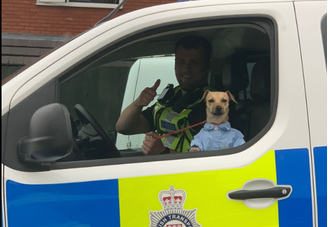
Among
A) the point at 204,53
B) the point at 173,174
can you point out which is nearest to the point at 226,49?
the point at 204,53

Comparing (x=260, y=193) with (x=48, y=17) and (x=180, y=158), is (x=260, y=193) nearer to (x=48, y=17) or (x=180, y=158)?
(x=180, y=158)

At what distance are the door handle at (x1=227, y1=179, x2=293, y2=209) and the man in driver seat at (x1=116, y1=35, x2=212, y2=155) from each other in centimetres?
67

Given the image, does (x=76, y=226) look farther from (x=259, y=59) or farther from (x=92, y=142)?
(x=259, y=59)

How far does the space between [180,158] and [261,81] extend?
0.63 meters

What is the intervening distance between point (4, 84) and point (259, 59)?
1.23 m

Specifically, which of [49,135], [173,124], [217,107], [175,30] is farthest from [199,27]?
[49,135]

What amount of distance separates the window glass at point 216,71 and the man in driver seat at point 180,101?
0.24 feet

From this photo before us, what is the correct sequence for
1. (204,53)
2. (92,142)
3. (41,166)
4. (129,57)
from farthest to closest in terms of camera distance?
(129,57)
(204,53)
(92,142)
(41,166)

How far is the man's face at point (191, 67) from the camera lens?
2.47 m

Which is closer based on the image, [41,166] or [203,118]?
[41,166]

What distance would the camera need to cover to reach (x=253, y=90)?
86.0 inches

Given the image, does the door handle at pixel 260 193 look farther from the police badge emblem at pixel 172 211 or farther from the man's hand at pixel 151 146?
the man's hand at pixel 151 146

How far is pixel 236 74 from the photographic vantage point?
98.0 inches

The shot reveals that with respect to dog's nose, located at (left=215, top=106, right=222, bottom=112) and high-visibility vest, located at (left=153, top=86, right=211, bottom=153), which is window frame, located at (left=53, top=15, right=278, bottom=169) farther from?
high-visibility vest, located at (left=153, top=86, right=211, bottom=153)
